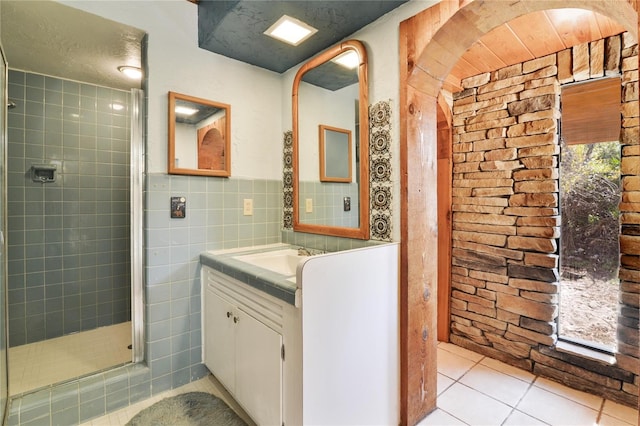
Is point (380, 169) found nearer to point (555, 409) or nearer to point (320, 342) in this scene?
point (320, 342)

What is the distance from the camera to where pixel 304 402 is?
1158 millimetres

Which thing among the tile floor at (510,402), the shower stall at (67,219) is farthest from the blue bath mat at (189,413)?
the tile floor at (510,402)

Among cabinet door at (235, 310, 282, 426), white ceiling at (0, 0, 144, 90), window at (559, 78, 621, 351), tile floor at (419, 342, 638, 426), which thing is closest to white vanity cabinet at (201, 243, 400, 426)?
cabinet door at (235, 310, 282, 426)

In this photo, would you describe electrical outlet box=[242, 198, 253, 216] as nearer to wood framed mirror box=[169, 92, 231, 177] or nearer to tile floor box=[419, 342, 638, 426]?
wood framed mirror box=[169, 92, 231, 177]

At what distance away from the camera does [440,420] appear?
A: 64.4 inches

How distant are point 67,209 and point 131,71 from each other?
126cm

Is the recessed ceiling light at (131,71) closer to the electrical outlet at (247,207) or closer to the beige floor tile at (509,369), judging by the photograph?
the electrical outlet at (247,207)

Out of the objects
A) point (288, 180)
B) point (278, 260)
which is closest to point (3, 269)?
point (278, 260)

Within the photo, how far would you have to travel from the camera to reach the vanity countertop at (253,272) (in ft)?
4.05

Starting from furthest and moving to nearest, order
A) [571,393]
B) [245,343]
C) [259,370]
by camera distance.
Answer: [571,393]
[245,343]
[259,370]

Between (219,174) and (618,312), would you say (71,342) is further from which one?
(618,312)

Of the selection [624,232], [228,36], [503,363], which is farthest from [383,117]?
[503,363]

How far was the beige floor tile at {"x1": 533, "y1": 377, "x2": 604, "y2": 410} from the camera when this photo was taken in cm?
176

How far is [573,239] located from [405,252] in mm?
1321
